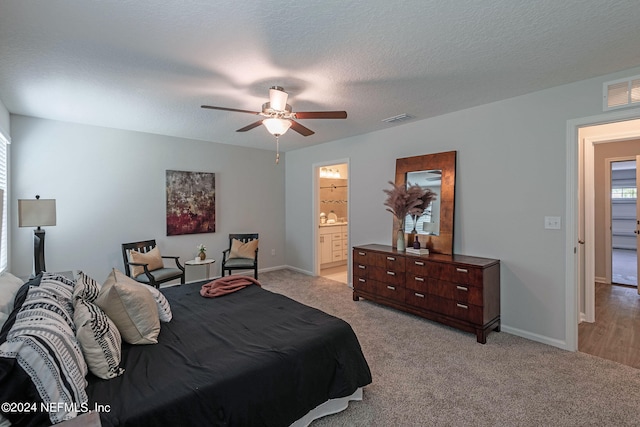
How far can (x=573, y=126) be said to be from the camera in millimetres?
2896

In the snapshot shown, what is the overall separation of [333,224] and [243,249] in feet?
7.10

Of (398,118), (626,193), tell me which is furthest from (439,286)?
(626,193)

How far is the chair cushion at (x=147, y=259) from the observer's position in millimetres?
4188

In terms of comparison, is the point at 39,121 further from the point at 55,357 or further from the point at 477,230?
the point at 477,230

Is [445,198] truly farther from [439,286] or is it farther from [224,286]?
[224,286]

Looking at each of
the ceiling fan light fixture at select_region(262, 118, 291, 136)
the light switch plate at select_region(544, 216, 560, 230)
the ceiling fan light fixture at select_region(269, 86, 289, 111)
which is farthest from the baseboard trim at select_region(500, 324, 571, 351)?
the ceiling fan light fixture at select_region(269, 86, 289, 111)

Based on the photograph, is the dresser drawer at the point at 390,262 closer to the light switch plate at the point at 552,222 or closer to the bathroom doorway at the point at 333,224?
the bathroom doorway at the point at 333,224

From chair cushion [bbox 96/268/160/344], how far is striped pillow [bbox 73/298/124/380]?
0.15 m

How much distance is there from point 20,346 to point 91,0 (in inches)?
70.4

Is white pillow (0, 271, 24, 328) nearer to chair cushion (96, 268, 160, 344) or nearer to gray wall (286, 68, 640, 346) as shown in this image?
Result: chair cushion (96, 268, 160, 344)

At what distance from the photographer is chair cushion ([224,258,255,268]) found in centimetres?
494

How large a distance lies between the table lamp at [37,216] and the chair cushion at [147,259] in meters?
0.98

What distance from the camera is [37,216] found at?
3275mm

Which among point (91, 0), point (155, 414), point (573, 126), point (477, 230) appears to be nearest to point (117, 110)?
point (91, 0)
